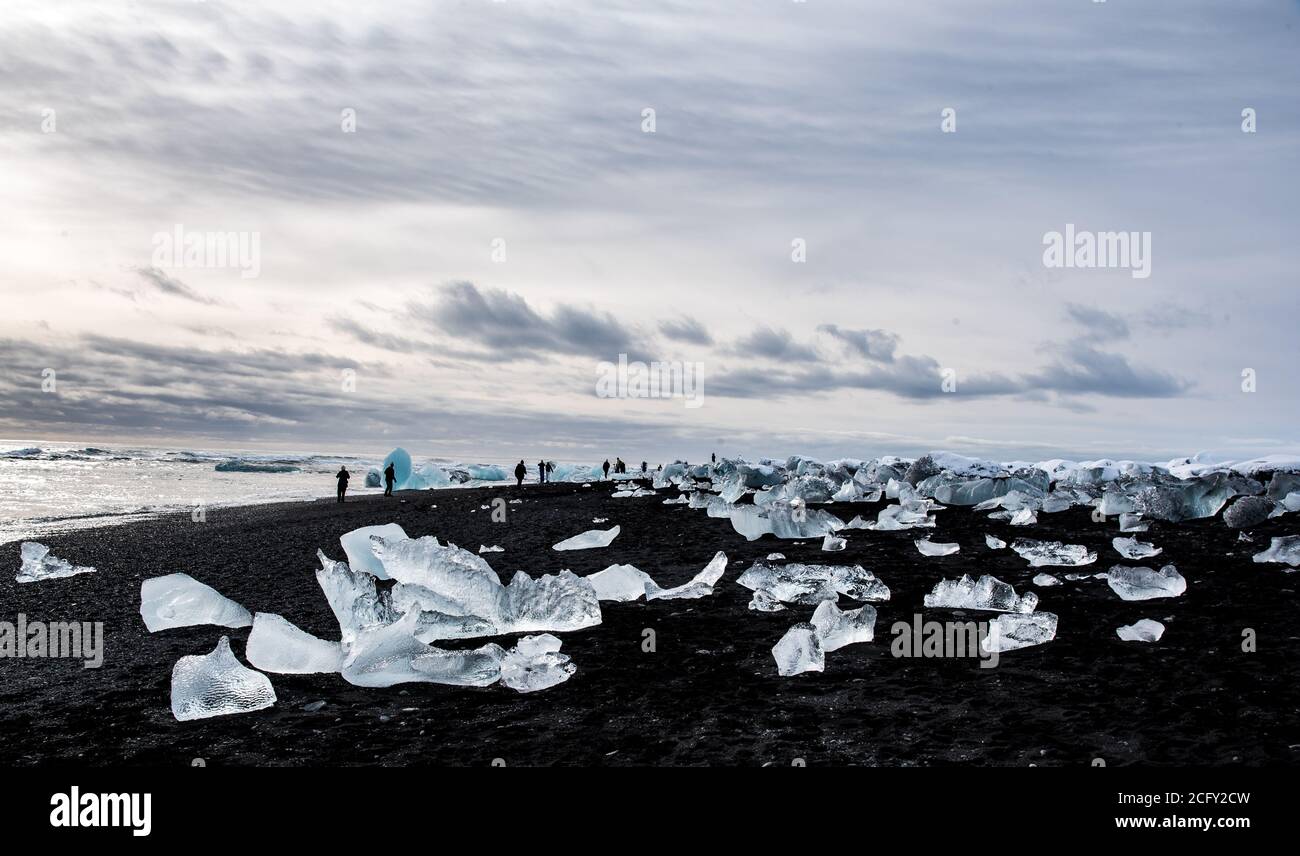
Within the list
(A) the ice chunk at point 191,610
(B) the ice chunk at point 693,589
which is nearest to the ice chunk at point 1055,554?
(B) the ice chunk at point 693,589

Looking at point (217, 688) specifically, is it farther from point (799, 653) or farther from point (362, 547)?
point (362, 547)

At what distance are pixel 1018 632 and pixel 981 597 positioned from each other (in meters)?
1.07

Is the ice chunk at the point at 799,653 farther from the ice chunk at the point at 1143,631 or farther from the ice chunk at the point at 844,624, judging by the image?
the ice chunk at the point at 1143,631

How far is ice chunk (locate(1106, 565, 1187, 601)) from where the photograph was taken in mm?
7496

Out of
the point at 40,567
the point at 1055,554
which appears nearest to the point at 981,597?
the point at 1055,554

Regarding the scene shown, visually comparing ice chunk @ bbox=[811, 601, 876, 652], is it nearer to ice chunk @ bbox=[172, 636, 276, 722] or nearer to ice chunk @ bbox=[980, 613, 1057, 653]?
ice chunk @ bbox=[980, 613, 1057, 653]

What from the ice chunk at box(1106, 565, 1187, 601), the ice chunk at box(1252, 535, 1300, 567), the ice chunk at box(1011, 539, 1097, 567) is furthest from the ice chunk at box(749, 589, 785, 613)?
the ice chunk at box(1252, 535, 1300, 567)

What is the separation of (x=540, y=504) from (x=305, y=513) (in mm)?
7822

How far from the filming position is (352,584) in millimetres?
7188

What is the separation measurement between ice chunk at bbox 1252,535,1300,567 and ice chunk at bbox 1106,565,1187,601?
1.81m

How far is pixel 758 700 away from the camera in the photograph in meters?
5.32
